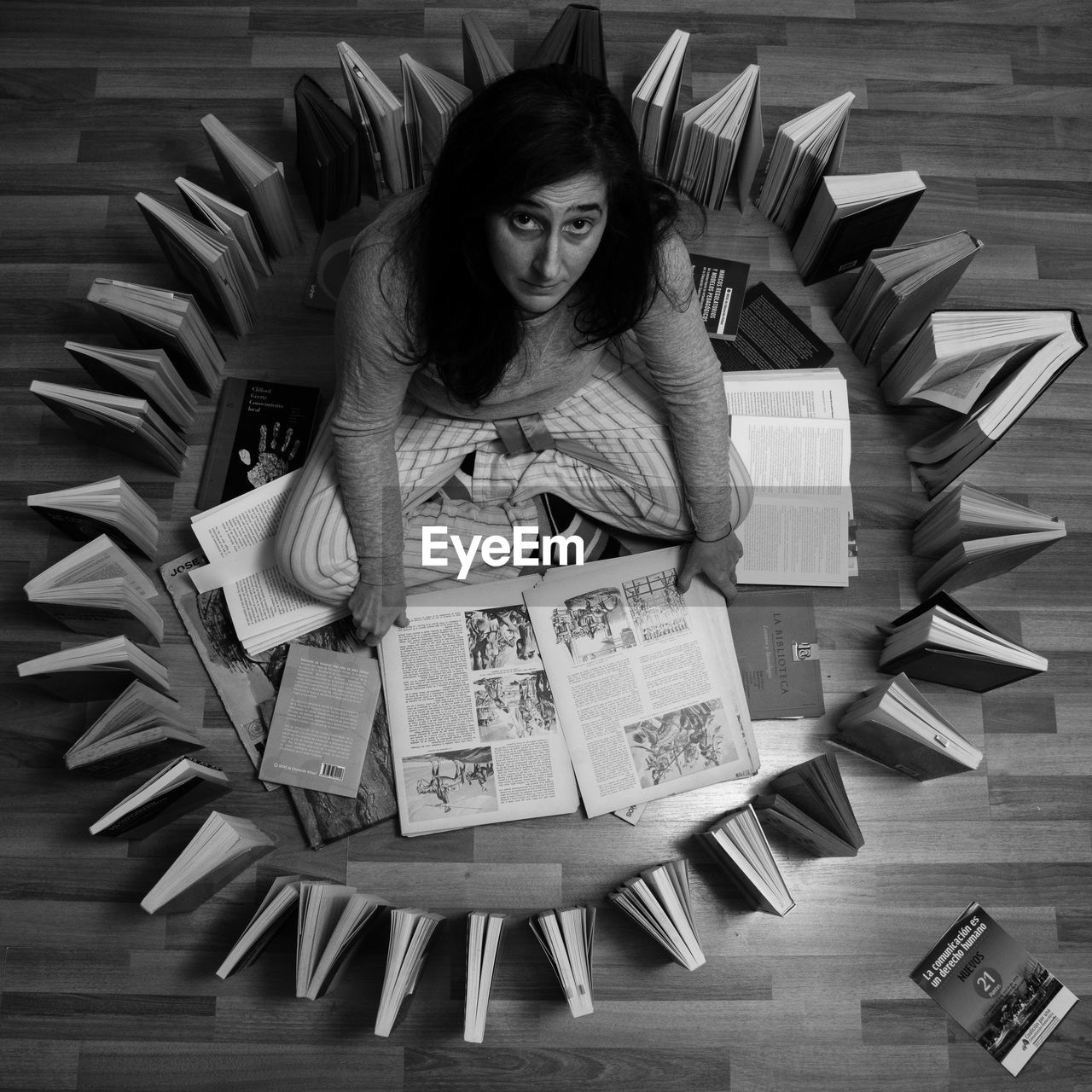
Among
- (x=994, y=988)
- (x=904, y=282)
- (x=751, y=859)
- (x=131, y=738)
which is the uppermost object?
(x=904, y=282)

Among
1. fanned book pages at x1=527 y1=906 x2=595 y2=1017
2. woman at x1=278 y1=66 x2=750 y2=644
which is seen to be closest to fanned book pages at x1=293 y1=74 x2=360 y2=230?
woman at x1=278 y1=66 x2=750 y2=644

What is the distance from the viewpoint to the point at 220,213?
1597mm

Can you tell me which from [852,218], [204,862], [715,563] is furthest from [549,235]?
[204,862]

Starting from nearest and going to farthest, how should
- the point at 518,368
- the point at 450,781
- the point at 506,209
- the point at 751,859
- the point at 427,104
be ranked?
the point at 506,209 < the point at 518,368 < the point at 751,859 < the point at 450,781 < the point at 427,104

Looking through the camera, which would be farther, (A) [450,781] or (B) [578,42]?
(B) [578,42]

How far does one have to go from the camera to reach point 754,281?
1.79 metres

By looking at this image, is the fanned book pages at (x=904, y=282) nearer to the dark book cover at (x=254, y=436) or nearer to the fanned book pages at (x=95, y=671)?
the dark book cover at (x=254, y=436)

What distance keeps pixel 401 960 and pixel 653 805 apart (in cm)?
46

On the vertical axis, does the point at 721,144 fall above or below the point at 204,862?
above

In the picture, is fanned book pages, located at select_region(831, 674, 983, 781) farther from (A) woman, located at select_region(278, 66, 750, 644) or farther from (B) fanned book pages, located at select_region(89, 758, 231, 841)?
(B) fanned book pages, located at select_region(89, 758, 231, 841)

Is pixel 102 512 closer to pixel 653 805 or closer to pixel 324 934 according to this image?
pixel 324 934

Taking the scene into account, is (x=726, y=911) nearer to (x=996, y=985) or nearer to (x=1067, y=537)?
(x=996, y=985)

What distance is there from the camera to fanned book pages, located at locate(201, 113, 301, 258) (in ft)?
5.21

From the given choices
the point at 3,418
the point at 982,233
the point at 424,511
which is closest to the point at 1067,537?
the point at 982,233
